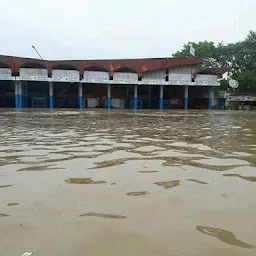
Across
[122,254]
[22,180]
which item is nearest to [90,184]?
[22,180]

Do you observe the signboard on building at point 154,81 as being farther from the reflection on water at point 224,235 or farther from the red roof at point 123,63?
the reflection on water at point 224,235

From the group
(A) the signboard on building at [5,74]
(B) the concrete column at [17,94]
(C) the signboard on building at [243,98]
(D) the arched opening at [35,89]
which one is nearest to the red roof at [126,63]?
(D) the arched opening at [35,89]

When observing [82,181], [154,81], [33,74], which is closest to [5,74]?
[33,74]

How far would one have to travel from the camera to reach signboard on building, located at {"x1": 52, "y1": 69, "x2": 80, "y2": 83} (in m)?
40.9

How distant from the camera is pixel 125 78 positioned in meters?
43.0

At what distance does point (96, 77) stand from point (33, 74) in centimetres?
809

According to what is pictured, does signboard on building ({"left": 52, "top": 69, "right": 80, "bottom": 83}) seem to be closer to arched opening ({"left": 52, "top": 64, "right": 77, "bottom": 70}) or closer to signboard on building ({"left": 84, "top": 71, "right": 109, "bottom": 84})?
arched opening ({"left": 52, "top": 64, "right": 77, "bottom": 70})

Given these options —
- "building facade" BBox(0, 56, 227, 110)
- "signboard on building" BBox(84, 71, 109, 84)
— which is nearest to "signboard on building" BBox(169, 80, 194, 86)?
"building facade" BBox(0, 56, 227, 110)

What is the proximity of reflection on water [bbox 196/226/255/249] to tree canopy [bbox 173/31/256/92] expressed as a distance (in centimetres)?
4771

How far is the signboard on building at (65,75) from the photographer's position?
1609 inches

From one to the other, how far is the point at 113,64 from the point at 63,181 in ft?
132

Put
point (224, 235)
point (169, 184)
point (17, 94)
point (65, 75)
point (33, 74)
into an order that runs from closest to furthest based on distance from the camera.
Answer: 1. point (224, 235)
2. point (169, 184)
3. point (33, 74)
4. point (65, 75)
5. point (17, 94)

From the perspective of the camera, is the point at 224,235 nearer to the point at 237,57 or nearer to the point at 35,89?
the point at 35,89

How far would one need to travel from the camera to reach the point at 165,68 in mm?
43812
